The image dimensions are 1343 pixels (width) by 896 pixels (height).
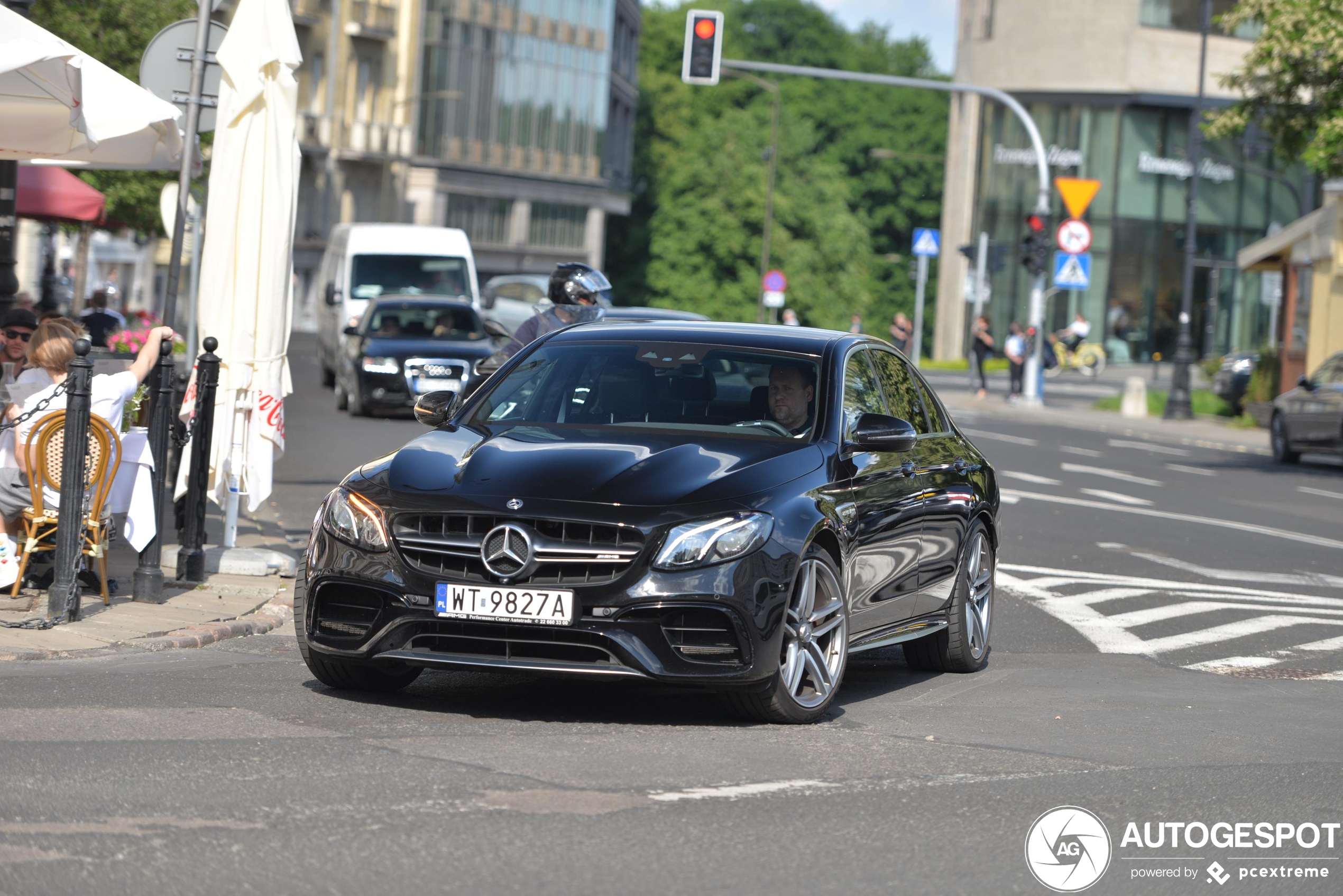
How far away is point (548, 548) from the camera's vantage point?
6547 mm

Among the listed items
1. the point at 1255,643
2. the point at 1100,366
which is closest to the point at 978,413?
the point at 1100,366

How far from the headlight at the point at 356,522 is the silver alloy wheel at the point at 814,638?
4.79 feet

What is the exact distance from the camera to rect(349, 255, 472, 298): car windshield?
3300 cm

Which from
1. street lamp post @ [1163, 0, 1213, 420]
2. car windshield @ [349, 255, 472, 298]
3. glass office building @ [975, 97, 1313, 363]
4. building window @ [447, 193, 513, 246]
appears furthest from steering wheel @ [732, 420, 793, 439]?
Answer: building window @ [447, 193, 513, 246]

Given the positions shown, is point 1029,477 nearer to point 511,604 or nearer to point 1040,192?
point 511,604

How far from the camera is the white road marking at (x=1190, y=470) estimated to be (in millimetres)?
24578

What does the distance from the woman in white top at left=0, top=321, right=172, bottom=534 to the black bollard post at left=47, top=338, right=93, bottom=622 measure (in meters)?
0.43

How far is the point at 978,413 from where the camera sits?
37.5 metres

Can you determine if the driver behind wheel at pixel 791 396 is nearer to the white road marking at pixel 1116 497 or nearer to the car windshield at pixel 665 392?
the car windshield at pixel 665 392

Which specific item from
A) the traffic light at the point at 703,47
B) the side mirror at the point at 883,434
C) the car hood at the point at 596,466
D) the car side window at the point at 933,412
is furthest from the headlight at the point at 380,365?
the side mirror at the point at 883,434

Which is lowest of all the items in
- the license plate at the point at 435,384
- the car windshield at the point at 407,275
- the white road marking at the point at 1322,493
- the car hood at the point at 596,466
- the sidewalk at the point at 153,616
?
the sidewalk at the point at 153,616

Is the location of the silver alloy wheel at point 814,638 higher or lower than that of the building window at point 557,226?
lower

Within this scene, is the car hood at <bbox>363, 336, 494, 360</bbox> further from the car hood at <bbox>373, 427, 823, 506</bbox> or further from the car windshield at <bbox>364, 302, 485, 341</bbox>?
the car hood at <bbox>373, 427, 823, 506</bbox>

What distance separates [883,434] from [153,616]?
11.7 feet
